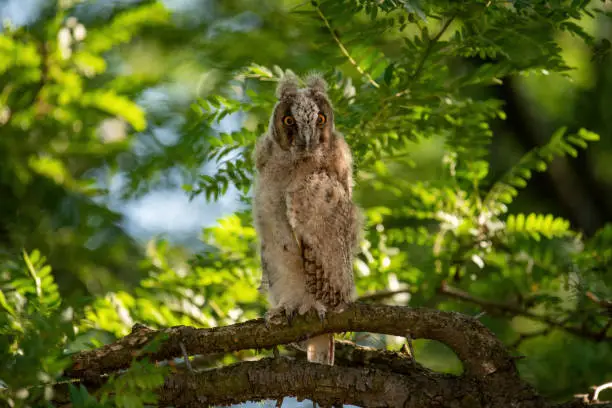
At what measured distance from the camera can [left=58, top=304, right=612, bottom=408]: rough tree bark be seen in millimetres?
1904

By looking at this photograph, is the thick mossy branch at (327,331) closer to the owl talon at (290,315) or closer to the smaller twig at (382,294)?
the owl talon at (290,315)

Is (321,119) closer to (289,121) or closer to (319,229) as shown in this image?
(289,121)

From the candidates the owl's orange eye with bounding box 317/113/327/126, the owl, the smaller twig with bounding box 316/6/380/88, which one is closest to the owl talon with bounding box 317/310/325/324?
the owl

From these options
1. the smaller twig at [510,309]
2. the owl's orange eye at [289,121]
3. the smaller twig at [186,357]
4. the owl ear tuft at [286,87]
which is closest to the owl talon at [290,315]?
the smaller twig at [186,357]

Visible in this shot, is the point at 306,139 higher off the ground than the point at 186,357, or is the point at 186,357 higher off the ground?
the point at 306,139

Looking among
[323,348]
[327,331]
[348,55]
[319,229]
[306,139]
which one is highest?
[348,55]

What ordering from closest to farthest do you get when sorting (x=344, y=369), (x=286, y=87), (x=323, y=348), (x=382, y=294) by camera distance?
(x=344, y=369)
(x=323, y=348)
(x=286, y=87)
(x=382, y=294)

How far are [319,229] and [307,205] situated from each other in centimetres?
10

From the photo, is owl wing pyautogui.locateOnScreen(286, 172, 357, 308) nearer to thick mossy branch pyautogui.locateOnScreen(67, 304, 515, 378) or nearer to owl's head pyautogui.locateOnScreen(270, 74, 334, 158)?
owl's head pyautogui.locateOnScreen(270, 74, 334, 158)

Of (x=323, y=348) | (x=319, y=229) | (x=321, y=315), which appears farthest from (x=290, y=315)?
(x=319, y=229)

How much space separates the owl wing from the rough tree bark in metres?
0.27

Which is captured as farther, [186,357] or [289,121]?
[289,121]

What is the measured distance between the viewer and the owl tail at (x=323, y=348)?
2402mm

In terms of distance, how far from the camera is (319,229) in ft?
8.07
